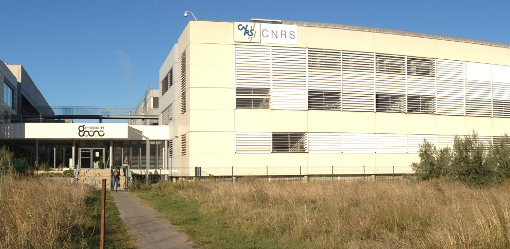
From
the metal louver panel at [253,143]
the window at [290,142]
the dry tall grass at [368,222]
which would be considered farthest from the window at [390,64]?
the dry tall grass at [368,222]

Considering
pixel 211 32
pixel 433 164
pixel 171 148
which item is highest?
pixel 211 32

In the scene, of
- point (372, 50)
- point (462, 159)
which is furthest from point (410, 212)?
point (372, 50)

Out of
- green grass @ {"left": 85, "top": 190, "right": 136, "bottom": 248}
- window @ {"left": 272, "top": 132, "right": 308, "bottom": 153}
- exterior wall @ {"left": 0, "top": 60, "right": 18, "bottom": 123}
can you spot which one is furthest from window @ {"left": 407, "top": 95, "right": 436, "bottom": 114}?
exterior wall @ {"left": 0, "top": 60, "right": 18, "bottom": 123}

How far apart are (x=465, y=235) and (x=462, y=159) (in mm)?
20803

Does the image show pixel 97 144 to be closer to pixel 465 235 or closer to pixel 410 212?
pixel 410 212

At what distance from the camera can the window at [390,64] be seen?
141 feet

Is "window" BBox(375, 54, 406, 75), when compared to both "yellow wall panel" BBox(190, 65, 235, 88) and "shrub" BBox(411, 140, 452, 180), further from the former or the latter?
"yellow wall panel" BBox(190, 65, 235, 88)

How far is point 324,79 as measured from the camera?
4094cm

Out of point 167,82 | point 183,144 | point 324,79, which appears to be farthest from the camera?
point 167,82

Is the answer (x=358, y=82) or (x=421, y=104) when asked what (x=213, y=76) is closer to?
(x=358, y=82)

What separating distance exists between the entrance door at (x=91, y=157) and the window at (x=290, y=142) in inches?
704

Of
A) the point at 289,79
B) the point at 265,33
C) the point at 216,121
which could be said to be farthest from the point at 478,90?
the point at 216,121

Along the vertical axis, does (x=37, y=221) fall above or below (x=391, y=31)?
below

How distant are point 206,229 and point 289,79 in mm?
25194
